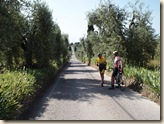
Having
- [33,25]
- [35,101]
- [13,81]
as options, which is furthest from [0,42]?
[33,25]

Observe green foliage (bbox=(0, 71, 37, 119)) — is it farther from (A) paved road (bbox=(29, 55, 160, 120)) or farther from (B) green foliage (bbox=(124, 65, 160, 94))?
(B) green foliage (bbox=(124, 65, 160, 94))

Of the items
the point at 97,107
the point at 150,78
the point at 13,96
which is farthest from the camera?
the point at 150,78

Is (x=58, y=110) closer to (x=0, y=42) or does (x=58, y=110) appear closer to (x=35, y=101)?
(x=35, y=101)

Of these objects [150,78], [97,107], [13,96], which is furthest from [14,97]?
[150,78]

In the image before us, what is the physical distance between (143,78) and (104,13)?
9441 millimetres

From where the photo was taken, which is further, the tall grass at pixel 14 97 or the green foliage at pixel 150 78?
the green foliage at pixel 150 78

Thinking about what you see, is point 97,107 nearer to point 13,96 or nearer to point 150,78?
point 13,96

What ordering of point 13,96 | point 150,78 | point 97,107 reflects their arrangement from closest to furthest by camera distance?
point 13,96, point 97,107, point 150,78

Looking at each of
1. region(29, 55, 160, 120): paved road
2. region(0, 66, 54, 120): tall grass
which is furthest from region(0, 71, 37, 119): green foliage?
region(29, 55, 160, 120): paved road

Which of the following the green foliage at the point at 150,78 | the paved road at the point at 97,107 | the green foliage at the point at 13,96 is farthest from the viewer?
the green foliage at the point at 150,78

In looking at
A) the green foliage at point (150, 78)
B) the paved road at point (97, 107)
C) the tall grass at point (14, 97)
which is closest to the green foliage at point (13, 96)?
the tall grass at point (14, 97)

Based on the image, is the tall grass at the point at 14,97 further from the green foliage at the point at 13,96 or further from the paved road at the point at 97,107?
the paved road at the point at 97,107

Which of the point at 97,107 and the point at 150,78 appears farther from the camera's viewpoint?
the point at 150,78

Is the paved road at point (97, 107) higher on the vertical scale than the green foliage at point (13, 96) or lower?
lower
